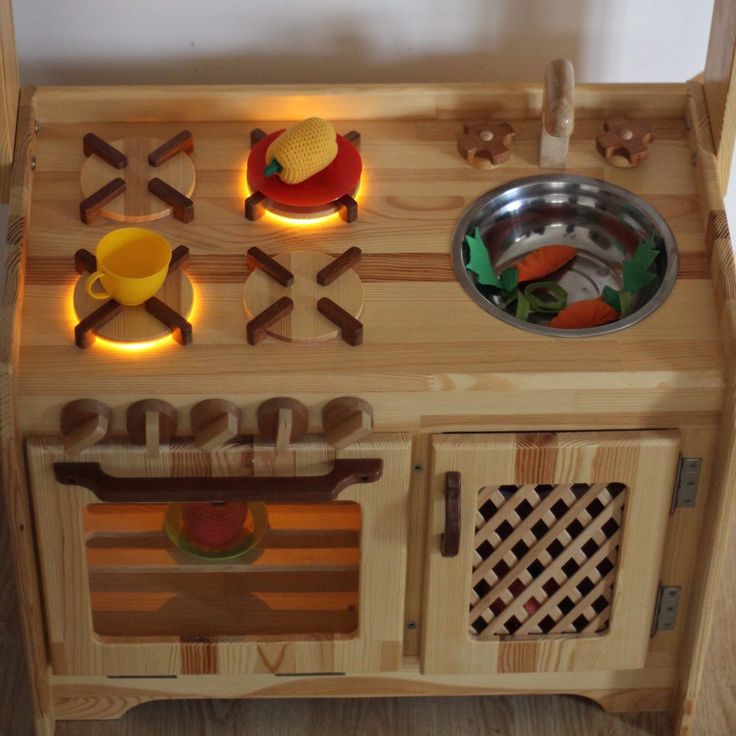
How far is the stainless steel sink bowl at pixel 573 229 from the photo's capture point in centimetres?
163

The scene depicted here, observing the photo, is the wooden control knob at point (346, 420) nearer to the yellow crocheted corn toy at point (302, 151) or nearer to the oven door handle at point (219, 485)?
the oven door handle at point (219, 485)

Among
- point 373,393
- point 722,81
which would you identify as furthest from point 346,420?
point 722,81

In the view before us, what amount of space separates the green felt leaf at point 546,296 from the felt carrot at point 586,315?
0.22 ft

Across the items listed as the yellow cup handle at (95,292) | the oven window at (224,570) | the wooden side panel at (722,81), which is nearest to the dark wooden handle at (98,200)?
the yellow cup handle at (95,292)

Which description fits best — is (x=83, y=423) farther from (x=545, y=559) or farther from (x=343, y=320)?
(x=545, y=559)

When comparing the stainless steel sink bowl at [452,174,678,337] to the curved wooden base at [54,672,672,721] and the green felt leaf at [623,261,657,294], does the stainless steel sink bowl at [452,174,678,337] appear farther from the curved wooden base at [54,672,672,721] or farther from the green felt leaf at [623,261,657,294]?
the curved wooden base at [54,672,672,721]

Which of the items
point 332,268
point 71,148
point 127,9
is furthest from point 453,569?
point 127,9

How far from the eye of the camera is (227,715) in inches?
71.9

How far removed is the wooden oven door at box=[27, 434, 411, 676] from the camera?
64.7 inches

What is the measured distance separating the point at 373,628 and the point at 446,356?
14.7 inches

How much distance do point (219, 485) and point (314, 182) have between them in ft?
1.25

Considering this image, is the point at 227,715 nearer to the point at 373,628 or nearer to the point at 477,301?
the point at 373,628

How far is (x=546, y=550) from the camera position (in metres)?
1.66

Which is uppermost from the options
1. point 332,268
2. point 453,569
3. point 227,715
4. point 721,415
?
point 332,268
